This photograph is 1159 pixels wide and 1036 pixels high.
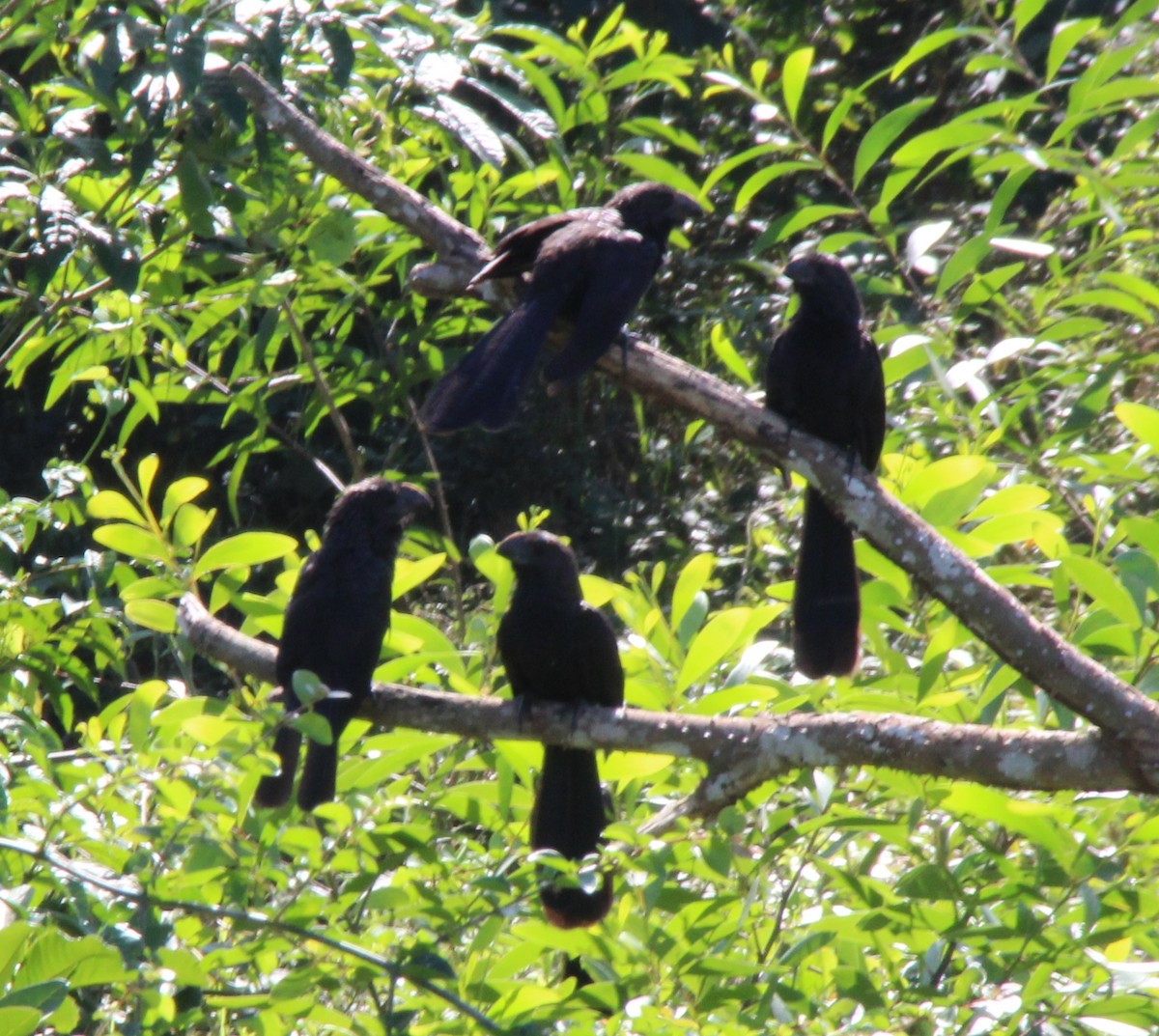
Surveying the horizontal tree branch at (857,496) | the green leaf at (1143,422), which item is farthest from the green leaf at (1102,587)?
the green leaf at (1143,422)

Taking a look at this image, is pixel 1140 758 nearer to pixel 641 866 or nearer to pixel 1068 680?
pixel 1068 680

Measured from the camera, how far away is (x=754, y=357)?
579 centimetres

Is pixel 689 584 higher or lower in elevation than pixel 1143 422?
lower

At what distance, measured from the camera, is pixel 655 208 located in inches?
169

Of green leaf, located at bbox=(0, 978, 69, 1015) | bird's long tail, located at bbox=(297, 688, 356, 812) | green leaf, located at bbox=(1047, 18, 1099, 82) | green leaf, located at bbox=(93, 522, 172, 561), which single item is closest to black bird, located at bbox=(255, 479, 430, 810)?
bird's long tail, located at bbox=(297, 688, 356, 812)

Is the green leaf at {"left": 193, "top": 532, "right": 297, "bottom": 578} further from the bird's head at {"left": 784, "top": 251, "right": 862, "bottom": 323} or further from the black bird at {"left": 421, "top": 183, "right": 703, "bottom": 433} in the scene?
the bird's head at {"left": 784, "top": 251, "right": 862, "bottom": 323}

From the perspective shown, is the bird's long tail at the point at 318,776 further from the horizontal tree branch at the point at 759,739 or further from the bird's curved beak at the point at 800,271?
the bird's curved beak at the point at 800,271

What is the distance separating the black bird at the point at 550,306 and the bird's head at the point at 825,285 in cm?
45

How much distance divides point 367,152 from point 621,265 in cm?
104

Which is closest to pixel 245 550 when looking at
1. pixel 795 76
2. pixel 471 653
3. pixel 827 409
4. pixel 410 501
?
pixel 410 501

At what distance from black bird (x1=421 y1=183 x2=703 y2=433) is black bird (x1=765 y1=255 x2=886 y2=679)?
19.7 inches

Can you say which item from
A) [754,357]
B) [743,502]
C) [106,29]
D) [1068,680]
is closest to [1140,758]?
[1068,680]

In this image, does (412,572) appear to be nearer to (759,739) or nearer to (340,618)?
(340,618)

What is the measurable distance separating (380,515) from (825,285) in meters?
1.51
